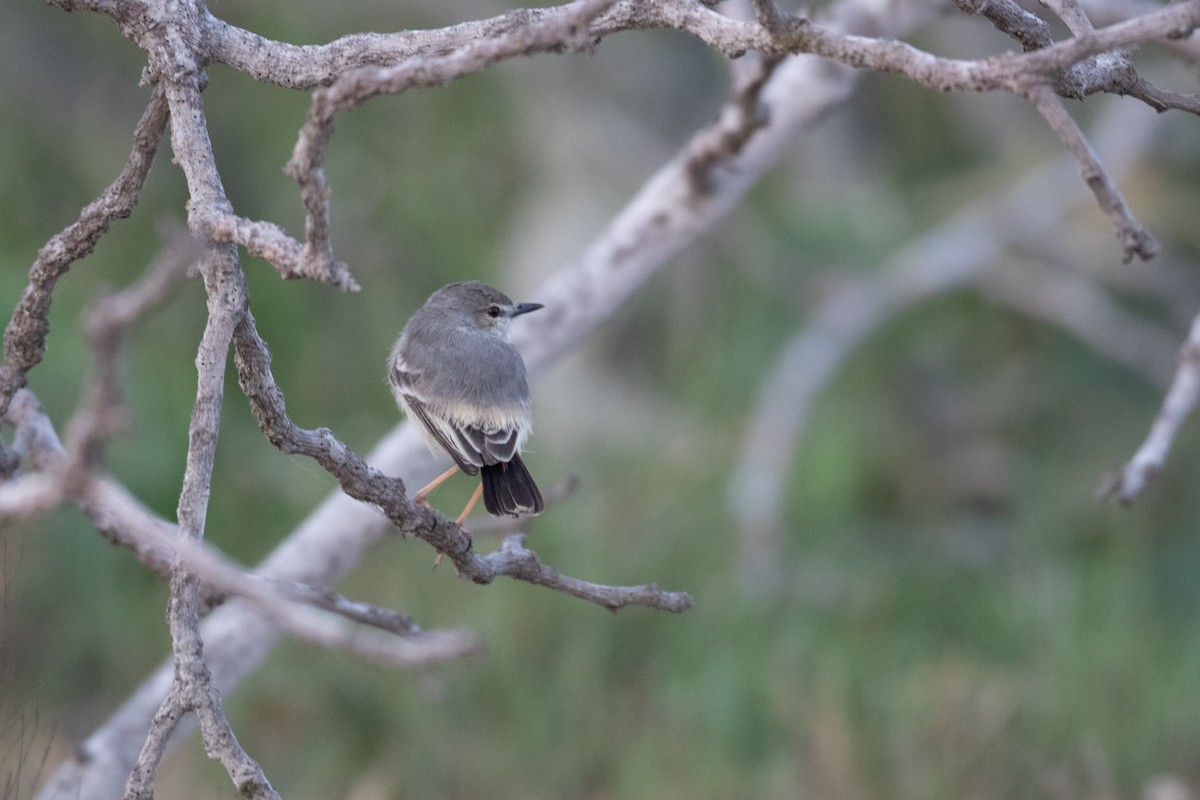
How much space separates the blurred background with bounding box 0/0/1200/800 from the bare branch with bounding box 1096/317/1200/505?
5.37 ft

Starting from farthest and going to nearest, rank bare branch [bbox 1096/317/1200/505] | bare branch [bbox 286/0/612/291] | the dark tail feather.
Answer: the dark tail feather, bare branch [bbox 1096/317/1200/505], bare branch [bbox 286/0/612/291]

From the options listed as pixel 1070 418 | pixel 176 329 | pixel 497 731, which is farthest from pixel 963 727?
pixel 176 329

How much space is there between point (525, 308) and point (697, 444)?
3578mm

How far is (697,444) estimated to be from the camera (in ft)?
24.4

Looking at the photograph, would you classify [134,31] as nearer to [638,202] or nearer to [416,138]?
[638,202]

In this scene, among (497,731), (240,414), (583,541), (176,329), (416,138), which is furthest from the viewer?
(416,138)

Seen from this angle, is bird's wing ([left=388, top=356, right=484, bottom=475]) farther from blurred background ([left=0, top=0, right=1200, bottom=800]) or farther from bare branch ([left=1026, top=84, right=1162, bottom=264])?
bare branch ([left=1026, top=84, right=1162, bottom=264])

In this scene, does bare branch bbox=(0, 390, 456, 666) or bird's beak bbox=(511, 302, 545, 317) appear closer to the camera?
bare branch bbox=(0, 390, 456, 666)

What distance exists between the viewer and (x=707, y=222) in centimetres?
400

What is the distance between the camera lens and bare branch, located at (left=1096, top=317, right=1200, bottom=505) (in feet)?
9.73

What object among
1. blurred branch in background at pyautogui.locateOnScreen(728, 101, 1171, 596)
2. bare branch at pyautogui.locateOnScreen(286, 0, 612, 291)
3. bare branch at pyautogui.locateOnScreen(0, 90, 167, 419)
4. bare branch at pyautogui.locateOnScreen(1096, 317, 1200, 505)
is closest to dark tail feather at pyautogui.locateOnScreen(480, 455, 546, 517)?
bare branch at pyautogui.locateOnScreen(0, 90, 167, 419)

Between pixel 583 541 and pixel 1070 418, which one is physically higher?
pixel 583 541

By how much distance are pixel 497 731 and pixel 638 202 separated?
2284 millimetres

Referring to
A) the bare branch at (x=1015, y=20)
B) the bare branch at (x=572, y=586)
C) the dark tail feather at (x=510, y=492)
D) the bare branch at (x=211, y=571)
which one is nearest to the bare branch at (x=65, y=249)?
the bare branch at (x=211, y=571)
